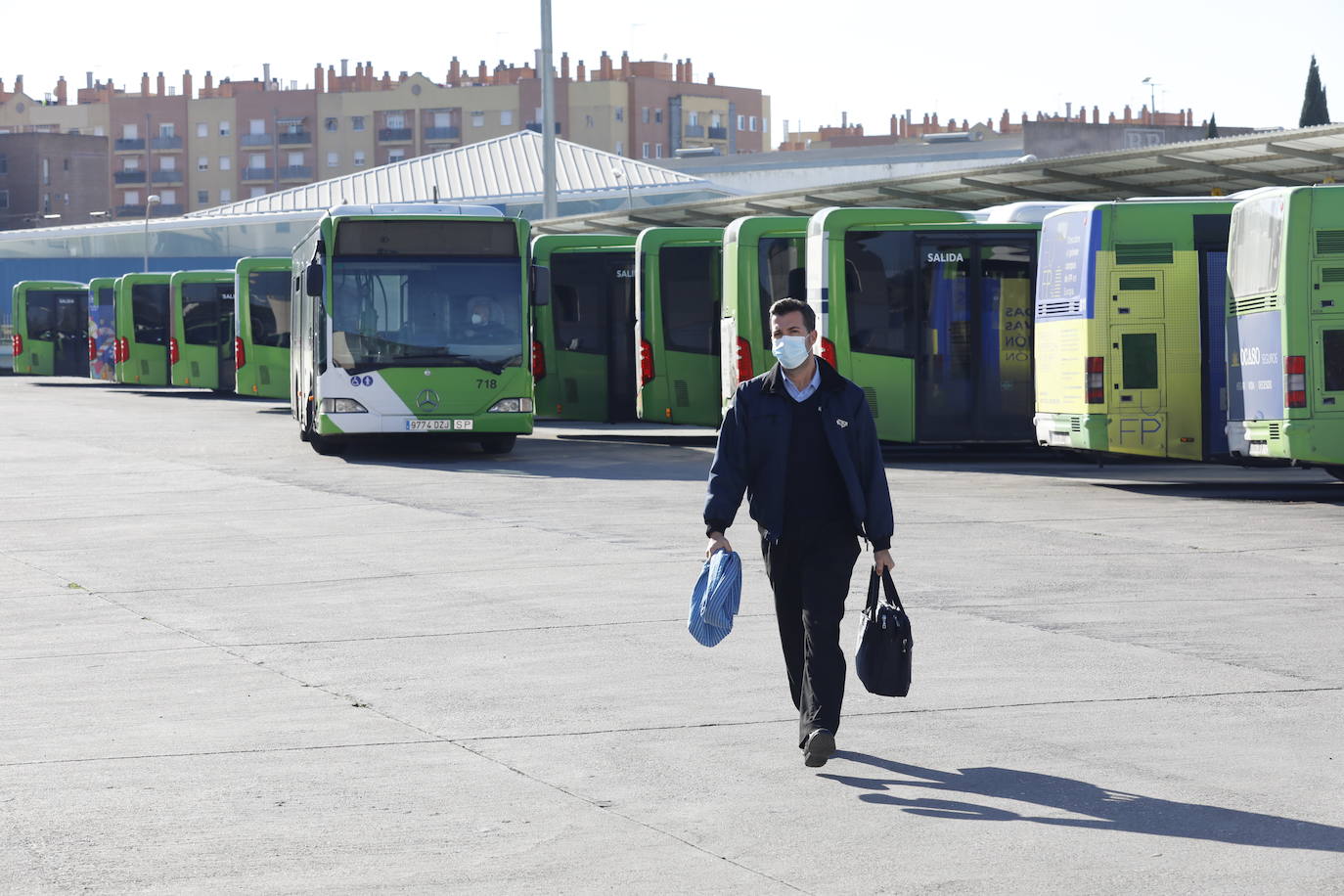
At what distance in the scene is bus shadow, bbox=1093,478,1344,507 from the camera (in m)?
18.7

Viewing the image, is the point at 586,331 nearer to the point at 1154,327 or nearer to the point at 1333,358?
the point at 1154,327

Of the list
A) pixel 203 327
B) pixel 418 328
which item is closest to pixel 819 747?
pixel 418 328

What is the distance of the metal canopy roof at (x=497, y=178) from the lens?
81.0 m

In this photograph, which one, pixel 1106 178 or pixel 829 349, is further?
pixel 1106 178

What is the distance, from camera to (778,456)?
7.27 meters

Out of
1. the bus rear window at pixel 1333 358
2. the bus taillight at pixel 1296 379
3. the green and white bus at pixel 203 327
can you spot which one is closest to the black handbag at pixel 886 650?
the bus taillight at pixel 1296 379

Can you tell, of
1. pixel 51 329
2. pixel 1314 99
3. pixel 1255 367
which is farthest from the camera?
pixel 1314 99

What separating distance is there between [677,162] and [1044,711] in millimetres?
108361

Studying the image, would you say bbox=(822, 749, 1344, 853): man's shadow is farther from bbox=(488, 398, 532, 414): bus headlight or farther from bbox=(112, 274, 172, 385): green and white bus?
bbox=(112, 274, 172, 385): green and white bus

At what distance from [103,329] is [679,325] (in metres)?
32.2

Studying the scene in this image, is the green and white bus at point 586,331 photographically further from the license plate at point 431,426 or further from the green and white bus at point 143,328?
the green and white bus at point 143,328

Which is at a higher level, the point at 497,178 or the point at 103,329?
the point at 497,178

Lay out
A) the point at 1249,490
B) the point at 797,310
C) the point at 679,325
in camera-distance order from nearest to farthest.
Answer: the point at 797,310, the point at 1249,490, the point at 679,325

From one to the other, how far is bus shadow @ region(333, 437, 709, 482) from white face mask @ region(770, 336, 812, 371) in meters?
13.8
